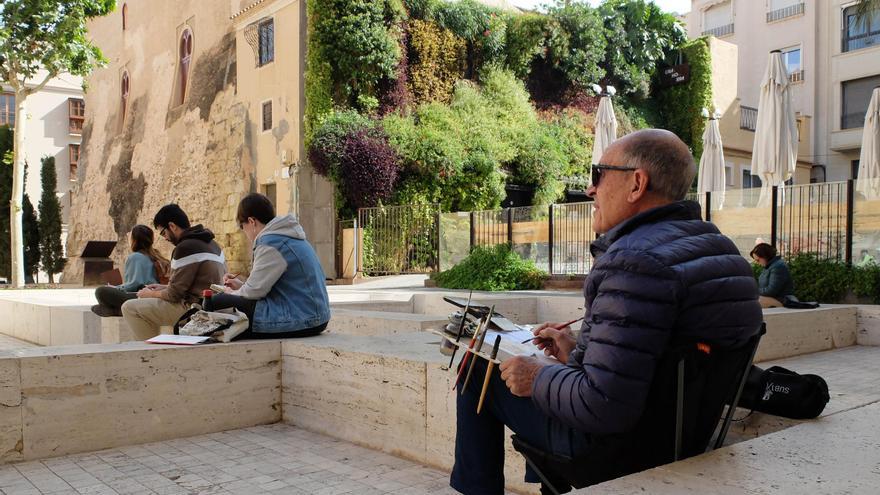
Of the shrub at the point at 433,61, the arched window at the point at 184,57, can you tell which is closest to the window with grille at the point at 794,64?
the shrub at the point at 433,61

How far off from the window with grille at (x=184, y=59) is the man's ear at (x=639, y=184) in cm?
2722

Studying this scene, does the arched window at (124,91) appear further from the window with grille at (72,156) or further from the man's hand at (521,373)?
the man's hand at (521,373)

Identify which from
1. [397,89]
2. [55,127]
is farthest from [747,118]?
[55,127]

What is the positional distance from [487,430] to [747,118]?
30278mm

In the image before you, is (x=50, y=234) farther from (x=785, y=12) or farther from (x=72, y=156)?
(x=785, y=12)

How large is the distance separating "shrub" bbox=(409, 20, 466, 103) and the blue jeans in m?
20.0

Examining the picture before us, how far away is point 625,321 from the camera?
6.11 feet

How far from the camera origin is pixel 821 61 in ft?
95.1

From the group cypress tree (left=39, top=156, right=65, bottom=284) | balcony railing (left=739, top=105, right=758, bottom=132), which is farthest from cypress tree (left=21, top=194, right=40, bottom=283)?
balcony railing (left=739, top=105, right=758, bottom=132)

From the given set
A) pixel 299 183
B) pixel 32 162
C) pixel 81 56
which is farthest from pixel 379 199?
pixel 32 162

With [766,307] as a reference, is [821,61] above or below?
above

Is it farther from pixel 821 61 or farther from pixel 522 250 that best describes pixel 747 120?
pixel 522 250

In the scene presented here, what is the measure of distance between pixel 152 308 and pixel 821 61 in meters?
30.4

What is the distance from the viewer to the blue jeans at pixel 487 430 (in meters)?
2.26
